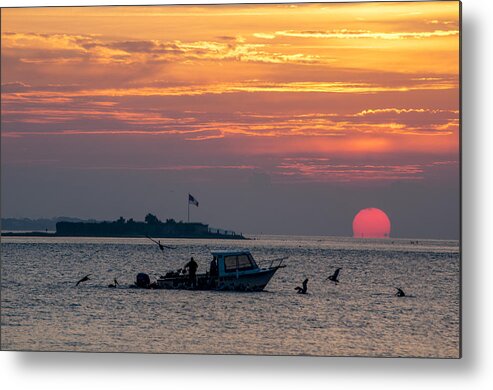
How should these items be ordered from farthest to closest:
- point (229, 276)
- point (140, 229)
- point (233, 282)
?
1. point (233, 282)
2. point (229, 276)
3. point (140, 229)

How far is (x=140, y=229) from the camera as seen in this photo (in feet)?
40.3

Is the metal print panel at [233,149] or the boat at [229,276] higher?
the metal print panel at [233,149]

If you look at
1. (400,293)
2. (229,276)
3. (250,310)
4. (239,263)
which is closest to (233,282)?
(229,276)

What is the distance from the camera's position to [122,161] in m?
11.9

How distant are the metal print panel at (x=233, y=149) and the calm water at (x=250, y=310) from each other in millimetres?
31

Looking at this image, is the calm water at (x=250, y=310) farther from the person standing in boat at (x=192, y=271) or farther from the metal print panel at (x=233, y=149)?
the person standing in boat at (x=192, y=271)

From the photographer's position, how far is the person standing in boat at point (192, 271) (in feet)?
45.5

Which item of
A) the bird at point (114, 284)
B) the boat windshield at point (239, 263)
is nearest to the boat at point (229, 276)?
the boat windshield at point (239, 263)

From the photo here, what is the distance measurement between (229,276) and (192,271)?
152 centimetres

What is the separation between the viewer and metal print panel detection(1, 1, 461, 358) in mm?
11273

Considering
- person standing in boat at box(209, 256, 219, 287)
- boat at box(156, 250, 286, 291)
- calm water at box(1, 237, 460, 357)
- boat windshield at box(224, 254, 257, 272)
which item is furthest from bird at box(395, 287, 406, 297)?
person standing in boat at box(209, 256, 219, 287)

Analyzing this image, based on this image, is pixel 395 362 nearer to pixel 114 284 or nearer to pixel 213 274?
pixel 114 284

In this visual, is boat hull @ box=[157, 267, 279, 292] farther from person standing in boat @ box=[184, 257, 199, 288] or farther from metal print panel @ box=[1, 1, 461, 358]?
metal print panel @ box=[1, 1, 461, 358]

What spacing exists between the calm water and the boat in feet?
0.64
